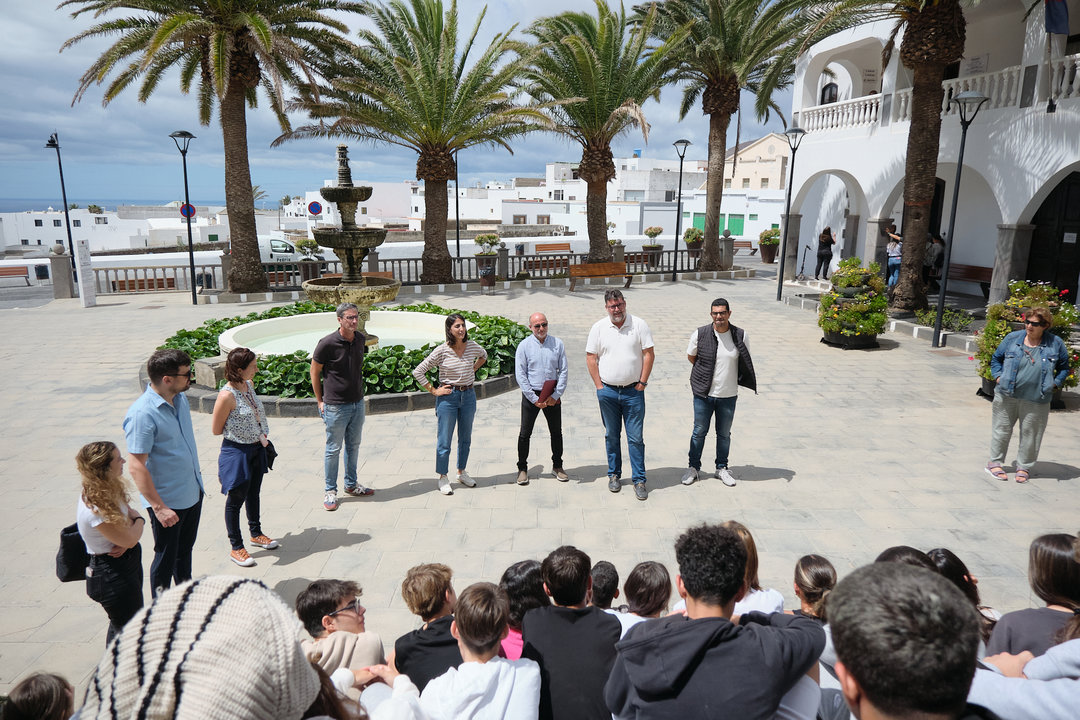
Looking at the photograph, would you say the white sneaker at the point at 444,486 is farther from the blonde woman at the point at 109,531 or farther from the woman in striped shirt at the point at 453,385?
the blonde woman at the point at 109,531

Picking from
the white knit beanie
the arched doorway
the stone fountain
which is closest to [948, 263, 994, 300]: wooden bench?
the arched doorway

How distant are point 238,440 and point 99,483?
5.68 feet

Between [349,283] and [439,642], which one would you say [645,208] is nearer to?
[349,283]

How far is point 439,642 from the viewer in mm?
3156

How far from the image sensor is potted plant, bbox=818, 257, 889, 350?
1321 cm

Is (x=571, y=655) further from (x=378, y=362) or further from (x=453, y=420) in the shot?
(x=378, y=362)

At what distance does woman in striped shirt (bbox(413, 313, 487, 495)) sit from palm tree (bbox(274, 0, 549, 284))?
1379 cm

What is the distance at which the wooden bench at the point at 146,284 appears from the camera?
21094 mm

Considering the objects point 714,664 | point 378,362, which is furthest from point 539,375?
point 714,664

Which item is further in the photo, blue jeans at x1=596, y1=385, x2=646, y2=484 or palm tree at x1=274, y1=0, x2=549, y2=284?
palm tree at x1=274, y1=0, x2=549, y2=284

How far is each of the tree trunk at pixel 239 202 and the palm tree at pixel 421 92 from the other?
1.66m

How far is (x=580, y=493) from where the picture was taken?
6980 millimetres

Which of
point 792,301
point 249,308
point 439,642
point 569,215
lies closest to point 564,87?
point 792,301

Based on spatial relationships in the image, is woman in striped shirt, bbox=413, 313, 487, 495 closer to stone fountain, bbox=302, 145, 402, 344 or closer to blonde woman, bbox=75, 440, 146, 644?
blonde woman, bbox=75, 440, 146, 644
